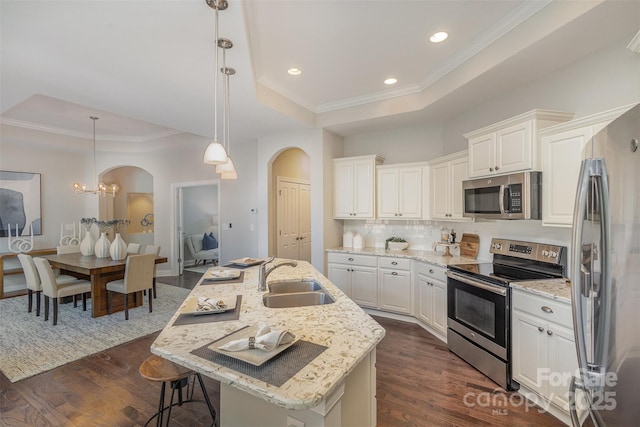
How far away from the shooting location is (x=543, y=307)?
2131 millimetres

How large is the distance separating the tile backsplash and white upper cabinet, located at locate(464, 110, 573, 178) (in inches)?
25.5

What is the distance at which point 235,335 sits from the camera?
4.45 ft

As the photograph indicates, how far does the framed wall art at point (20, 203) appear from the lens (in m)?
5.33

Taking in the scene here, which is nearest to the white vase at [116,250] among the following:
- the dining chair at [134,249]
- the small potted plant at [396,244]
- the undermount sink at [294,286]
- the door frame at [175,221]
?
the dining chair at [134,249]

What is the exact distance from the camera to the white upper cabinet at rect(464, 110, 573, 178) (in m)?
2.46

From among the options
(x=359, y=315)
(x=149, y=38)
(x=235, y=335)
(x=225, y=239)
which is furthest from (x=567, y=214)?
(x=225, y=239)

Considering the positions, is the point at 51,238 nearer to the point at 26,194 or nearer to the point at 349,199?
the point at 26,194

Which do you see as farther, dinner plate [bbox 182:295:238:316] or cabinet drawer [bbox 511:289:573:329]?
cabinet drawer [bbox 511:289:573:329]

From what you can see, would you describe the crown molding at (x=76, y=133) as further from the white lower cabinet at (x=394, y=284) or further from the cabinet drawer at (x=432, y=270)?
the cabinet drawer at (x=432, y=270)

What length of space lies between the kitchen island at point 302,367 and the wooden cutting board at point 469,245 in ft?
7.59

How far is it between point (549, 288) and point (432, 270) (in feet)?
4.36

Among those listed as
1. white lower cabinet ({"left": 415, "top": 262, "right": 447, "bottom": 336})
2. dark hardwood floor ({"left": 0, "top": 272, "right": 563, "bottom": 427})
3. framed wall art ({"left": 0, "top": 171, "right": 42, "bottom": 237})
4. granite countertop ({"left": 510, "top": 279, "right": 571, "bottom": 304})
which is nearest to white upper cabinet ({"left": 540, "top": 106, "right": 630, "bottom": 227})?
granite countertop ({"left": 510, "top": 279, "right": 571, "bottom": 304})

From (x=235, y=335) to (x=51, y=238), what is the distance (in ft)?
22.4

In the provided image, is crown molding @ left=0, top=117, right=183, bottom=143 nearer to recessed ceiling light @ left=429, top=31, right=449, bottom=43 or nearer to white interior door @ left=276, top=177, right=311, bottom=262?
white interior door @ left=276, top=177, right=311, bottom=262
